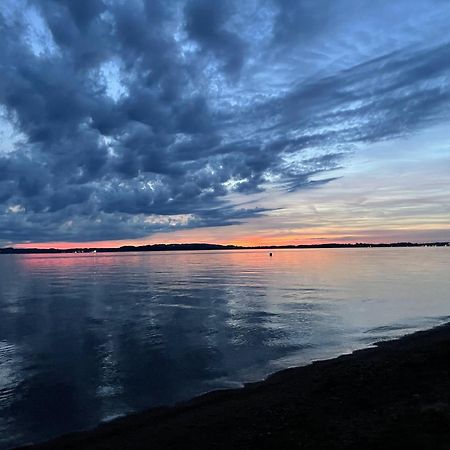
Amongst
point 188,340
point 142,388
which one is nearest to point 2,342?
point 188,340

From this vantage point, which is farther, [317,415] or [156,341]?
[156,341]

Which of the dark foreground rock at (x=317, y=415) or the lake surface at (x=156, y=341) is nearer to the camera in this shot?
the dark foreground rock at (x=317, y=415)

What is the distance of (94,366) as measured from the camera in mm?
22172

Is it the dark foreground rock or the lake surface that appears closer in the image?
the dark foreground rock

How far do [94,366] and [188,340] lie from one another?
7.11 meters

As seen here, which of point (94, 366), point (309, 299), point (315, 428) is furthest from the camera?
point (309, 299)

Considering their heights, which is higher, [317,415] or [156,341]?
[317,415]

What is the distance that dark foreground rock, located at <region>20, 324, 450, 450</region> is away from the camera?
10.2 m

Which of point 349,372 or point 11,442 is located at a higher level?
point 349,372

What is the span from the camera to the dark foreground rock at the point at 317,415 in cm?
1016

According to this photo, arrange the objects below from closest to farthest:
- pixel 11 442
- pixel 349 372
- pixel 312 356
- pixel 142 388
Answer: pixel 11 442
pixel 349 372
pixel 142 388
pixel 312 356

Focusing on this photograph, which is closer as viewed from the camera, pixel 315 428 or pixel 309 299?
pixel 315 428

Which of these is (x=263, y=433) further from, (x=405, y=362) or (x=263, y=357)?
(x=263, y=357)

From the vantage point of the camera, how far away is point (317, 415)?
12086mm
